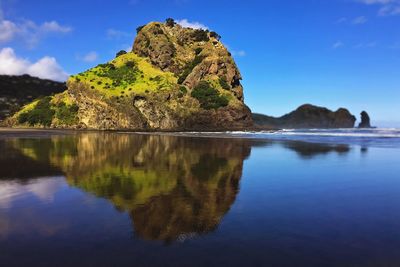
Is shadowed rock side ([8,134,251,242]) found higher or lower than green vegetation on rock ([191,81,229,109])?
lower

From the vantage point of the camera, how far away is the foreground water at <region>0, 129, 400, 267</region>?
7.58 metres

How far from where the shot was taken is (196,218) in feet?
34.9

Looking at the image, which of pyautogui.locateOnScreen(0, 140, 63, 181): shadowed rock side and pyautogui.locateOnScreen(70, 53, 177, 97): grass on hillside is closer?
pyautogui.locateOnScreen(0, 140, 63, 181): shadowed rock side

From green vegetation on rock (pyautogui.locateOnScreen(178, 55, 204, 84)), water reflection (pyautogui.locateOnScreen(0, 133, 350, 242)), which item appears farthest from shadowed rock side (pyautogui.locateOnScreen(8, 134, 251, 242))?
green vegetation on rock (pyautogui.locateOnScreen(178, 55, 204, 84))

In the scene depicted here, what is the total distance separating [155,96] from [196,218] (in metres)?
110

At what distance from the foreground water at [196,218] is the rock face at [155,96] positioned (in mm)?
95732

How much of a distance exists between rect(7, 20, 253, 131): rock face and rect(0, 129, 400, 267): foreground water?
95732mm

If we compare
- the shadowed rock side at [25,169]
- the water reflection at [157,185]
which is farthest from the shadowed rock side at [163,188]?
the shadowed rock side at [25,169]

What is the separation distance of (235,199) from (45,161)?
16.9 m

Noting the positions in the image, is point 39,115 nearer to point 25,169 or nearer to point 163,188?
point 25,169

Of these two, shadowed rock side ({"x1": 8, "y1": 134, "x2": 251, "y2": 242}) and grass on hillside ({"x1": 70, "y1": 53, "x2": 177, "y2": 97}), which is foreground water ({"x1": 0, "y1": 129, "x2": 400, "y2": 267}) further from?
grass on hillside ({"x1": 70, "y1": 53, "x2": 177, "y2": 97})

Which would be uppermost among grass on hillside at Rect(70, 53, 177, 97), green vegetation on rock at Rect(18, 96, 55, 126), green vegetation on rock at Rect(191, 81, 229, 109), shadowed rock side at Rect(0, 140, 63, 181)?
grass on hillside at Rect(70, 53, 177, 97)

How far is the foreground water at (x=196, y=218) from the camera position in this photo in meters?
7.58

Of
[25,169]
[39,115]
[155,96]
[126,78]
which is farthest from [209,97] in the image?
[25,169]
